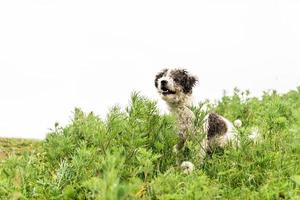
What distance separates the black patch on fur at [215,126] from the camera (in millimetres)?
9525

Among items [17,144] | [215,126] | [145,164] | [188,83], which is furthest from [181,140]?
[17,144]

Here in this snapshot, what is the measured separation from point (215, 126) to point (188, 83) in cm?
98

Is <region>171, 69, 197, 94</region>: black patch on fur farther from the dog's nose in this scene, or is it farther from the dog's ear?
the dog's nose

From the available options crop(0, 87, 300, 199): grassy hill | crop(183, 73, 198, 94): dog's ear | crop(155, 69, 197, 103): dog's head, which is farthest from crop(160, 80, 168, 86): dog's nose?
crop(0, 87, 300, 199): grassy hill

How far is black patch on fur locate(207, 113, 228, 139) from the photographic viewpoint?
952 cm

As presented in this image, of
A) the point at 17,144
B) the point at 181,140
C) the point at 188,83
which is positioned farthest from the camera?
the point at 17,144

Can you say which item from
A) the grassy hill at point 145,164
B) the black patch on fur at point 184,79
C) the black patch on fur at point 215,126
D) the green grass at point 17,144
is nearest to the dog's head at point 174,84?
the black patch on fur at point 184,79

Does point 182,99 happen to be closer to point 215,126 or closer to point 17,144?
point 215,126

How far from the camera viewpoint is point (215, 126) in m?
9.69

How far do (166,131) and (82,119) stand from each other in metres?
1.22

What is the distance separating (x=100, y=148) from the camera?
20.0 feet

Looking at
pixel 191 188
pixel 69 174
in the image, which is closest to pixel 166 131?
pixel 69 174

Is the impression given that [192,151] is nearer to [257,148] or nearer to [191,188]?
[257,148]

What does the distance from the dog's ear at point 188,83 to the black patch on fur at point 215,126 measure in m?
0.76
